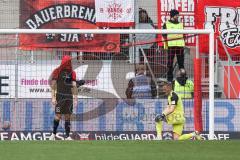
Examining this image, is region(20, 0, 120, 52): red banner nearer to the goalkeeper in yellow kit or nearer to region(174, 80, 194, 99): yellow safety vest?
region(174, 80, 194, 99): yellow safety vest

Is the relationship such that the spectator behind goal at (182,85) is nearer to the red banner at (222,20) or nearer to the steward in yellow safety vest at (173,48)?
the steward in yellow safety vest at (173,48)

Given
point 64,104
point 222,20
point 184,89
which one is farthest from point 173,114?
point 222,20

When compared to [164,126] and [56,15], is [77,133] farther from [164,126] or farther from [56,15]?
[56,15]

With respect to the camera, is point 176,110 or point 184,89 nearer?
point 176,110

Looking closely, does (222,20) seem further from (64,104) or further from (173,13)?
(64,104)

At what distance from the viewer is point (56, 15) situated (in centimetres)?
1984

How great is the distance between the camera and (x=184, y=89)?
17125 mm

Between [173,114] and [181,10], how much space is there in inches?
163

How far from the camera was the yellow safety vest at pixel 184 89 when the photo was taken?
55.2 feet

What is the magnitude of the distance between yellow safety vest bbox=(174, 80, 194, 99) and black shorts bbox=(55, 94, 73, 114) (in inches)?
87.1

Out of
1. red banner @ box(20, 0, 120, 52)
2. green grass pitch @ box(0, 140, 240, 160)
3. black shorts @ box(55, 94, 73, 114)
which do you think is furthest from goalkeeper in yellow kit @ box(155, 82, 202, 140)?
green grass pitch @ box(0, 140, 240, 160)

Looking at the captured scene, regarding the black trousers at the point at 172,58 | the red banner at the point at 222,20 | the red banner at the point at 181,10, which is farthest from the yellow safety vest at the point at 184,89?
the red banner at the point at 181,10

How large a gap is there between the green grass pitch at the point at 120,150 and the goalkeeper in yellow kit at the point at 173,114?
13.7 ft

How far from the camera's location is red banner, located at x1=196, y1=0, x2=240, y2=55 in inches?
771
